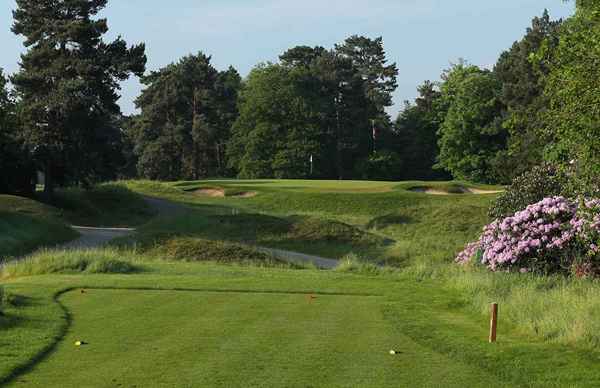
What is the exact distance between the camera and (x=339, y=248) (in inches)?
1142

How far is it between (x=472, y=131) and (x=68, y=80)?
45.0m

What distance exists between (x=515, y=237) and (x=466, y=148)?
6099 centimetres

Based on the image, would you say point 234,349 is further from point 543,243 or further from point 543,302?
point 543,243

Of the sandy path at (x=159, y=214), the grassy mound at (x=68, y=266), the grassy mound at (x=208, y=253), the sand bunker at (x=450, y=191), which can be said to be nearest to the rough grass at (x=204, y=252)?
the grassy mound at (x=208, y=253)

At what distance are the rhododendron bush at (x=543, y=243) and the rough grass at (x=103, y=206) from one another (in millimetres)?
28832

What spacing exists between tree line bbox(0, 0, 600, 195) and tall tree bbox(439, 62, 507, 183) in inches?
5.5

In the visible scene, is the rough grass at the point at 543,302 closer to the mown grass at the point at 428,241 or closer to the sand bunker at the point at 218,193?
the mown grass at the point at 428,241

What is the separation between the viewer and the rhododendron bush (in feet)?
53.3

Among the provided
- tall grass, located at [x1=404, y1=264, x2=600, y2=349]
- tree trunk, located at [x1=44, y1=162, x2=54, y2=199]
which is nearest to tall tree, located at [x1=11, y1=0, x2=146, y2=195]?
tree trunk, located at [x1=44, y1=162, x2=54, y2=199]

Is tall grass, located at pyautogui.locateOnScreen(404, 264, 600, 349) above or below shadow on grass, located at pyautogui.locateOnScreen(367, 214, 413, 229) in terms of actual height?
above

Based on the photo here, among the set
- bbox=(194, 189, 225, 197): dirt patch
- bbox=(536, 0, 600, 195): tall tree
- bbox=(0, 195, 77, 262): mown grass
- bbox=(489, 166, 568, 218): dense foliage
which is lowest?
bbox=(0, 195, 77, 262): mown grass

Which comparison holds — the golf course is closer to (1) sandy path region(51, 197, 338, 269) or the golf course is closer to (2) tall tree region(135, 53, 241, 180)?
(1) sandy path region(51, 197, 338, 269)

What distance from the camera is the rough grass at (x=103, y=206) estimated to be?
4338 centimetres

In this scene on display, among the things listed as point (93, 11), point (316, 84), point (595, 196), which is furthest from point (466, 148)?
point (595, 196)
